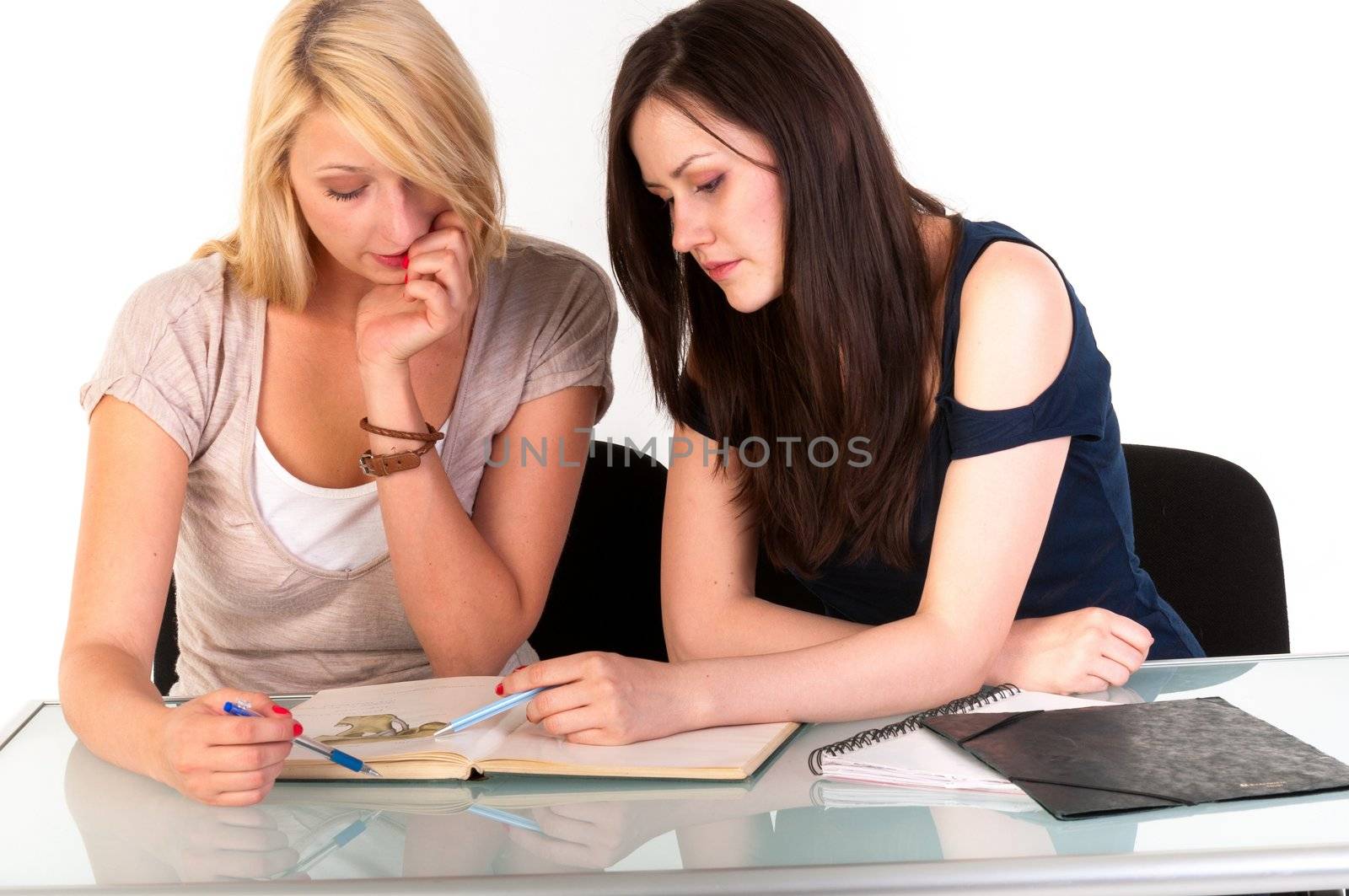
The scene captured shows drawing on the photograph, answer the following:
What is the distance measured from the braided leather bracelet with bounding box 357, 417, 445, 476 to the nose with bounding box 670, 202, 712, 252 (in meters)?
0.37

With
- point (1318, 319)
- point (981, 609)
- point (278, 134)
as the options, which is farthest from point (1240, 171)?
point (278, 134)

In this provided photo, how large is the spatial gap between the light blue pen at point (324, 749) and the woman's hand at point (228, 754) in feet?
0.03

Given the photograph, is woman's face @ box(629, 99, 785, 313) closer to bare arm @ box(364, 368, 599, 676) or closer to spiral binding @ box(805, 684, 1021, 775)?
bare arm @ box(364, 368, 599, 676)

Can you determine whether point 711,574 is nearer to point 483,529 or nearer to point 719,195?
point 483,529

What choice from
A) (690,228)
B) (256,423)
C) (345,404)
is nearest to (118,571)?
(256,423)

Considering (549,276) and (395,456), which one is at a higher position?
(549,276)

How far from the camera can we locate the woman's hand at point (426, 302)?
5.18 ft

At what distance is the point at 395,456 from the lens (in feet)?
5.24

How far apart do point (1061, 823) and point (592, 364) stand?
36.6 inches

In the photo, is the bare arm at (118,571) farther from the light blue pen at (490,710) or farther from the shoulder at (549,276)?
the shoulder at (549,276)

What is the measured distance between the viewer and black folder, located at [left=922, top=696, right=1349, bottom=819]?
3.34 ft

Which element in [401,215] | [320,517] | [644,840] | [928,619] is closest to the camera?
[644,840]

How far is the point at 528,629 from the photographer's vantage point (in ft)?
5.65

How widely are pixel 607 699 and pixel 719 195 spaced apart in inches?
Answer: 22.5
